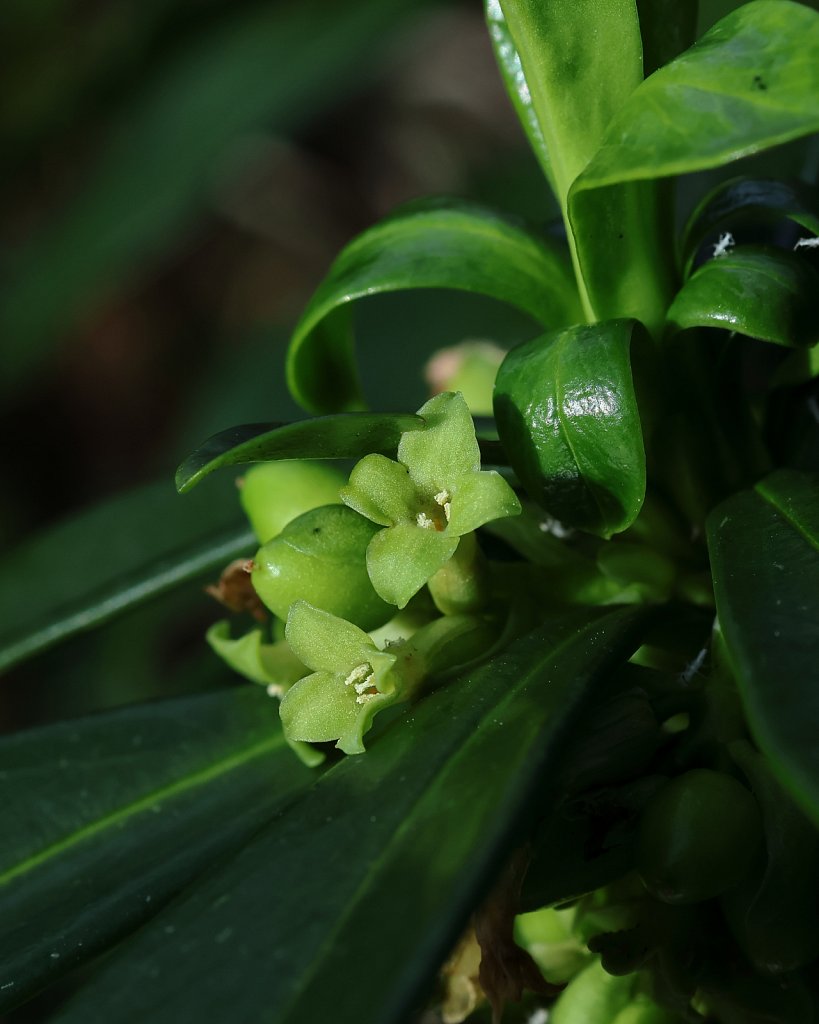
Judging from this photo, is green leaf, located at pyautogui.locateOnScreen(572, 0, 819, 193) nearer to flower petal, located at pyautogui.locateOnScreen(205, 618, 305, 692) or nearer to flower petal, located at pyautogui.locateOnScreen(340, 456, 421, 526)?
flower petal, located at pyautogui.locateOnScreen(340, 456, 421, 526)

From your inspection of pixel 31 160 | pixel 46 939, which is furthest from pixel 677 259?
pixel 31 160

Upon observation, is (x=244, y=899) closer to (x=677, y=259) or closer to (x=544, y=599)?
(x=544, y=599)

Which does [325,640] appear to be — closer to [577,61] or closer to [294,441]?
[294,441]

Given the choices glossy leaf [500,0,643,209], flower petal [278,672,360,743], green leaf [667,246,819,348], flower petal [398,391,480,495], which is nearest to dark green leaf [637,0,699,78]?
glossy leaf [500,0,643,209]

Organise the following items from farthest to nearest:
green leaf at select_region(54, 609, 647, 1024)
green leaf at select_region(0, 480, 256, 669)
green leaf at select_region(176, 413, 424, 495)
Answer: green leaf at select_region(0, 480, 256, 669) < green leaf at select_region(176, 413, 424, 495) < green leaf at select_region(54, 609, 647, 1024)

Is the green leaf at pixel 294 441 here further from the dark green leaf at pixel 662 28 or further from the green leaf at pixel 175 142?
the green leaf at pixel 175 142
